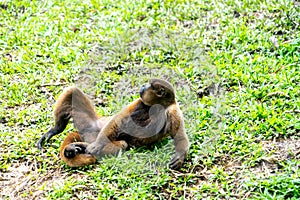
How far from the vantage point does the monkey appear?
4.93 m

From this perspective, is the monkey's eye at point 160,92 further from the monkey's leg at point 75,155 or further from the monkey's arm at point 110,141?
the monkey's leg at point 75,155

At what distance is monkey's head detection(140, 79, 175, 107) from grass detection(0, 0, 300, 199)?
0.46 metres

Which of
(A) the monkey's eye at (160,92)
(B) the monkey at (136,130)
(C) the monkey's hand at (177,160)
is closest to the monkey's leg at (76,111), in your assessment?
(B) the monkey at (136,130)

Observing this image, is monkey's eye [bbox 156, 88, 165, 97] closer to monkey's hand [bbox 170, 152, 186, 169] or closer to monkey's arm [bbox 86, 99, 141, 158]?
monkey's arm [bbox 86, 99, 141, 158]

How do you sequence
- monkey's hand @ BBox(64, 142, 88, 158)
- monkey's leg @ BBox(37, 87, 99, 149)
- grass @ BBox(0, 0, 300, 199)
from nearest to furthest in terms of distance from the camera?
grass @ BBox(0, 0, 300, 199)
monkey's hand @ BBox(64, 142, 88, 158)
monkey's leg @ BBox(37, 87, 99, 149)

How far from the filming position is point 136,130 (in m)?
5.06

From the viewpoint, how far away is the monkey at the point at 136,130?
4.93 m

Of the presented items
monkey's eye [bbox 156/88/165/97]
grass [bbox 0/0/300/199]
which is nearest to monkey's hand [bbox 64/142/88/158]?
grass [bbox 0/0/300/199]

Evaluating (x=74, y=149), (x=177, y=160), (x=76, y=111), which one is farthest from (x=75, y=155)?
(x=177, y=160)

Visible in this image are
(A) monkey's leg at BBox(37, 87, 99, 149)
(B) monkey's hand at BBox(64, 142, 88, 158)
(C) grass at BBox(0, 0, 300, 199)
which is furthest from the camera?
(A) monkey's leg at BBox(37, 87, 99, 149)

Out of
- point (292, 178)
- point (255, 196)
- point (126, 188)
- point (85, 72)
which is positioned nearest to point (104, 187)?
point (126, 188)

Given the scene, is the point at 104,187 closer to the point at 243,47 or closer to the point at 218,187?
the point at 218,187

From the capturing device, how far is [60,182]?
16.1ft

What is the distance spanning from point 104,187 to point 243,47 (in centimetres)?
305
